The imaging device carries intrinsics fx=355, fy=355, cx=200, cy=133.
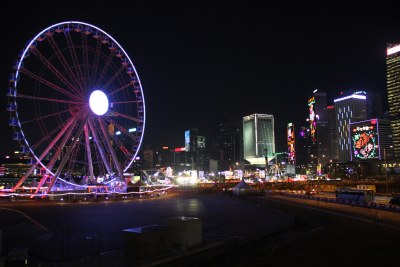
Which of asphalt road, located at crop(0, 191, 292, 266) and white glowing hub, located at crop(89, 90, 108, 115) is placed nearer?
asphalt road, located at crop(0, 191, 292, 266)

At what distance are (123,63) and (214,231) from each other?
34900 mm

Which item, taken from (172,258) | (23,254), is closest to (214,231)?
(172,258)

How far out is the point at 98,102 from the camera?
150 ft

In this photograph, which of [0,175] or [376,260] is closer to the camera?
[376,260]

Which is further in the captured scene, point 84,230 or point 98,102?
point 98,102

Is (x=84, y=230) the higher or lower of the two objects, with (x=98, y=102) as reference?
lower

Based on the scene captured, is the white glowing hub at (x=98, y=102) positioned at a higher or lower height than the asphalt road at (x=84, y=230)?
higher

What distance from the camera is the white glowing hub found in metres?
44.6

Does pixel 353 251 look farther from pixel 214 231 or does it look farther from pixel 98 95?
pixel 98 95

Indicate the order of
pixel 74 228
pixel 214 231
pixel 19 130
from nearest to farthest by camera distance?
pixel 214 231 < pixel 74 228 < pixel 19 130

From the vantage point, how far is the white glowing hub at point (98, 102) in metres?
44.6

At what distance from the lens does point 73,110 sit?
4453 cm

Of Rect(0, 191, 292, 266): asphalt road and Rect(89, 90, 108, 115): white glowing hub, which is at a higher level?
Rect(89, 90, 108, 115): white glowing hub

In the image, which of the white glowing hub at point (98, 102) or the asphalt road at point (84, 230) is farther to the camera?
the white glowing hub at point (98, 102)
